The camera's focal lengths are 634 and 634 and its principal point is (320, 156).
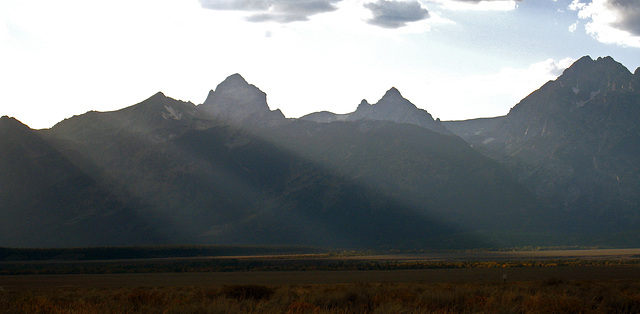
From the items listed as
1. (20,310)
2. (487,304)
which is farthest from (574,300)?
(20,310)

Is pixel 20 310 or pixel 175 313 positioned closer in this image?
pixel 175 313

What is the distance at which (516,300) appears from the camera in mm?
29125

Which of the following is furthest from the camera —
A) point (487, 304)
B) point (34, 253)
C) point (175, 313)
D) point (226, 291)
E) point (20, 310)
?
point (34, 253)

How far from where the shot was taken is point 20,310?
23.4 m

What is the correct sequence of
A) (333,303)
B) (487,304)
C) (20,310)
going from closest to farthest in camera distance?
(20,310) < (487,304) < (333,303)

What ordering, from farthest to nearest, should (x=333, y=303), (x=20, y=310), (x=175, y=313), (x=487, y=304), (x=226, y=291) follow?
1. (x=226, y=291)
2. (x=333, y=303)
3. (x=487, y=304)
4. (x=20, y=310)
5. (x=175, y=313)

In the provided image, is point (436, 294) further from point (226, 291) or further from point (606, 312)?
point (226, 291)

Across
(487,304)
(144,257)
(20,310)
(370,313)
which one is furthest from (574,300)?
(144,257)

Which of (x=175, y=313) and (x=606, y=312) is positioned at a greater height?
(x=175, y=313)

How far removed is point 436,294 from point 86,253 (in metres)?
162

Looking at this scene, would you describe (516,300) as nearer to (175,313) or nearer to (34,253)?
(175,313)

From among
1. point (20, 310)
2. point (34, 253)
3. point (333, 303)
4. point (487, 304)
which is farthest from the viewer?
point (34, 253)

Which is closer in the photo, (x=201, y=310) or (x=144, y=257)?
(x=201, y=310)

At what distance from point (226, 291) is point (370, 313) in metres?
13.0
